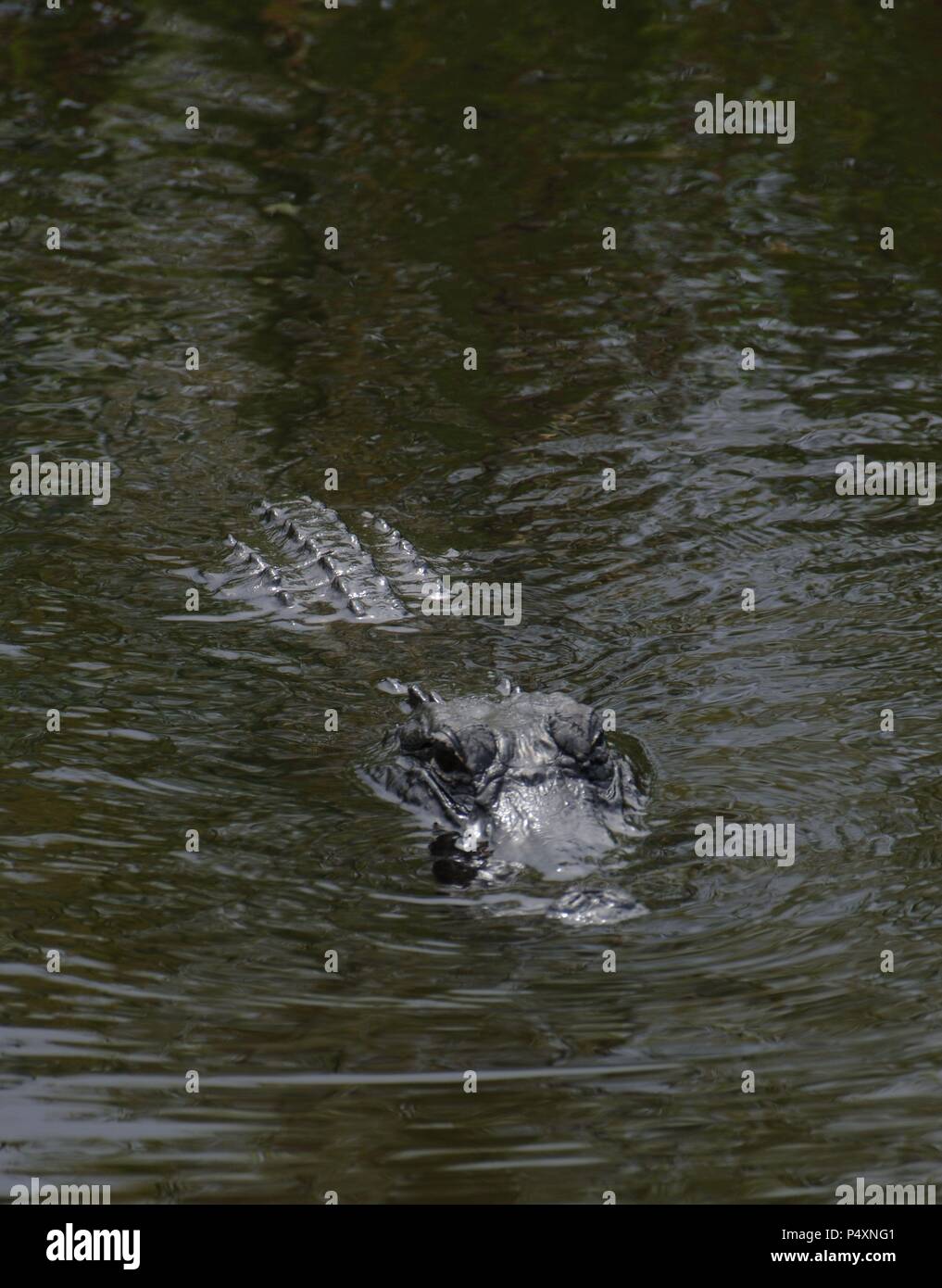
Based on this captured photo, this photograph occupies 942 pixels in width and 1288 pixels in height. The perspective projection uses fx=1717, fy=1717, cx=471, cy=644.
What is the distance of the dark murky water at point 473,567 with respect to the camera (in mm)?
4020

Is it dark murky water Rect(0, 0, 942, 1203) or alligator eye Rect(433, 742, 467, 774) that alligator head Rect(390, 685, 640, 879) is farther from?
dark murky water Rect(0, 0, 942, 1203)

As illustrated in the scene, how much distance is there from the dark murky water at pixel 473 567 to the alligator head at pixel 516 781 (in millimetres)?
174

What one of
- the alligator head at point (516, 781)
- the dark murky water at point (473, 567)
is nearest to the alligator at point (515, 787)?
the alligator head at point (516, 781)

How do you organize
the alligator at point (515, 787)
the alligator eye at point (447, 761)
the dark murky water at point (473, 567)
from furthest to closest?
1. the alligator eye at point (447, 761)
2. the alligator at point (515, 787)
3. the dark murky water at point (473, 567)

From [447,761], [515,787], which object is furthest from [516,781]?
[447,761]

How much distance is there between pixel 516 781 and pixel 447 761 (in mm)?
256

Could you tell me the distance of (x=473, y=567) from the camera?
7.78m

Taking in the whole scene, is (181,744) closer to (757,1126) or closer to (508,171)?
(757,1126)

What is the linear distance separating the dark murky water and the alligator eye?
213mm

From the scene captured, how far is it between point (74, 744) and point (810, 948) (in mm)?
2775

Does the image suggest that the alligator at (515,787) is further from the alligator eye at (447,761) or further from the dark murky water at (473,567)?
the dark murky water at (473,567)

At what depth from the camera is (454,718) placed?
19.4ft

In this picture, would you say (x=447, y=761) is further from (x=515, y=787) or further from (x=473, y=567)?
(x=473, y=567)
